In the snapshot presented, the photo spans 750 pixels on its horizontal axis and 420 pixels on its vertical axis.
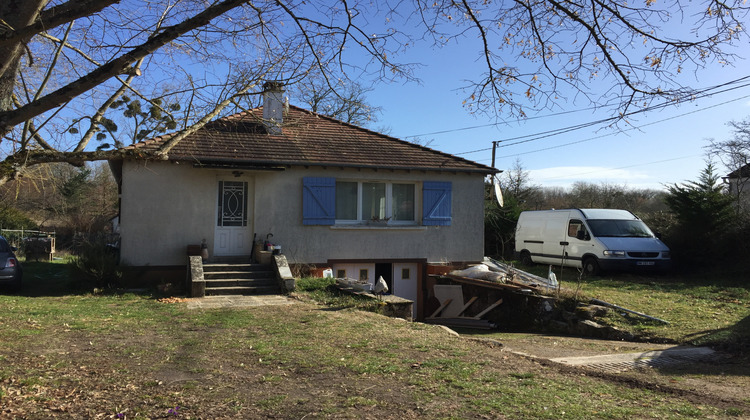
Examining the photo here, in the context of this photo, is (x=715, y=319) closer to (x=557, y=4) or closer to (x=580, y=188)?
(x=557, y=4)

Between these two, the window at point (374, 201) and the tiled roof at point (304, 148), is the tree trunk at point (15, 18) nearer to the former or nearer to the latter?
the tiled roof at point (304, 148)

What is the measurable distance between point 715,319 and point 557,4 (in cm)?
768

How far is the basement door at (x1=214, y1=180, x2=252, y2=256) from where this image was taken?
44.0 ft

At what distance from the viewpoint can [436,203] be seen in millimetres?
14703

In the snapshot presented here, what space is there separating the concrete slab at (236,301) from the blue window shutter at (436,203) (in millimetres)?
5191

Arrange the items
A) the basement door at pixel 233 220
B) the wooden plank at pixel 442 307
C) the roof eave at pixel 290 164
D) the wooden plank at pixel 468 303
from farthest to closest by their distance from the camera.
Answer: the wooden plank at pixel 442 307, the basement door at pixel 233 220, the wooden plank at pixel 468 303, the roof eave at pixel 290 164

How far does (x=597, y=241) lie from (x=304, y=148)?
996 cm

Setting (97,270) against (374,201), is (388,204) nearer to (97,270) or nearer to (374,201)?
(374,201)

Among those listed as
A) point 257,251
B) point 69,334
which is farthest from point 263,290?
point 69,334

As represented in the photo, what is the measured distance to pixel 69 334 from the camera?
6938 mm

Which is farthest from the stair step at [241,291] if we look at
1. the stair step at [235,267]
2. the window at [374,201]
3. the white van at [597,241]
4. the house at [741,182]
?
the house at [741,182]

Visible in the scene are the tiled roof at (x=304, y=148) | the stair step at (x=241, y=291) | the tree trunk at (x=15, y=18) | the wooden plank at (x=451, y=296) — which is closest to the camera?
the tree trunk at (x=15, y=18)

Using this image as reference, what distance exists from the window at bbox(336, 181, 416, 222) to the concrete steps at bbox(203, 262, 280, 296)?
2.85 meters

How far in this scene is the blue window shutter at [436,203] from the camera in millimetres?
14633
